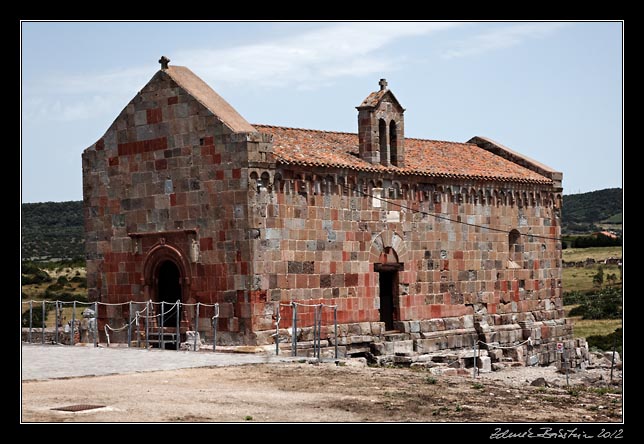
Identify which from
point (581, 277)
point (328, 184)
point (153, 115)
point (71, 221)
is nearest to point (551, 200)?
point (328, 184)

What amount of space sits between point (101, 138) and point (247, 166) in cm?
550

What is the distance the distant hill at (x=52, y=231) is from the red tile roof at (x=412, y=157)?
53.4 m

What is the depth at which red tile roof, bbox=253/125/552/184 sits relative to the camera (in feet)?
98.0

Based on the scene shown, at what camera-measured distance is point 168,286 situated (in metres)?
30.2

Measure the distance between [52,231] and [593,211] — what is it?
4898 centimetres

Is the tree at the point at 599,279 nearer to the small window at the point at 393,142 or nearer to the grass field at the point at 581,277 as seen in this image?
the grass field at the point at 581,277

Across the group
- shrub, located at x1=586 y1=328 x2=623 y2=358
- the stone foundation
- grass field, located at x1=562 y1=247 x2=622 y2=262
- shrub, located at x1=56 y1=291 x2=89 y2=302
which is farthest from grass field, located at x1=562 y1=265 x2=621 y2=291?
the stone foundation

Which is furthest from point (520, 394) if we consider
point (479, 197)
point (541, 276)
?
point (541, 276)

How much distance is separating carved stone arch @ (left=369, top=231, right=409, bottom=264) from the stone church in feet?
0.14

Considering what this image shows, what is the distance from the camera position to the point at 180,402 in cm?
1823

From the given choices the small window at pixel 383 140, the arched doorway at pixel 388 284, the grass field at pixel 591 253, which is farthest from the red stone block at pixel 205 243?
the grass field at pixel 591 253

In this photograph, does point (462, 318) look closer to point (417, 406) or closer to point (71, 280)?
point (417, 406)

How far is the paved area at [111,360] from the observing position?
22.4 m

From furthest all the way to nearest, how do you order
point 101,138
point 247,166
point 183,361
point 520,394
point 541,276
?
1. point 541,276
2. point 101,138
3. point 247,166
4. point 183,361
5. point 520,394
